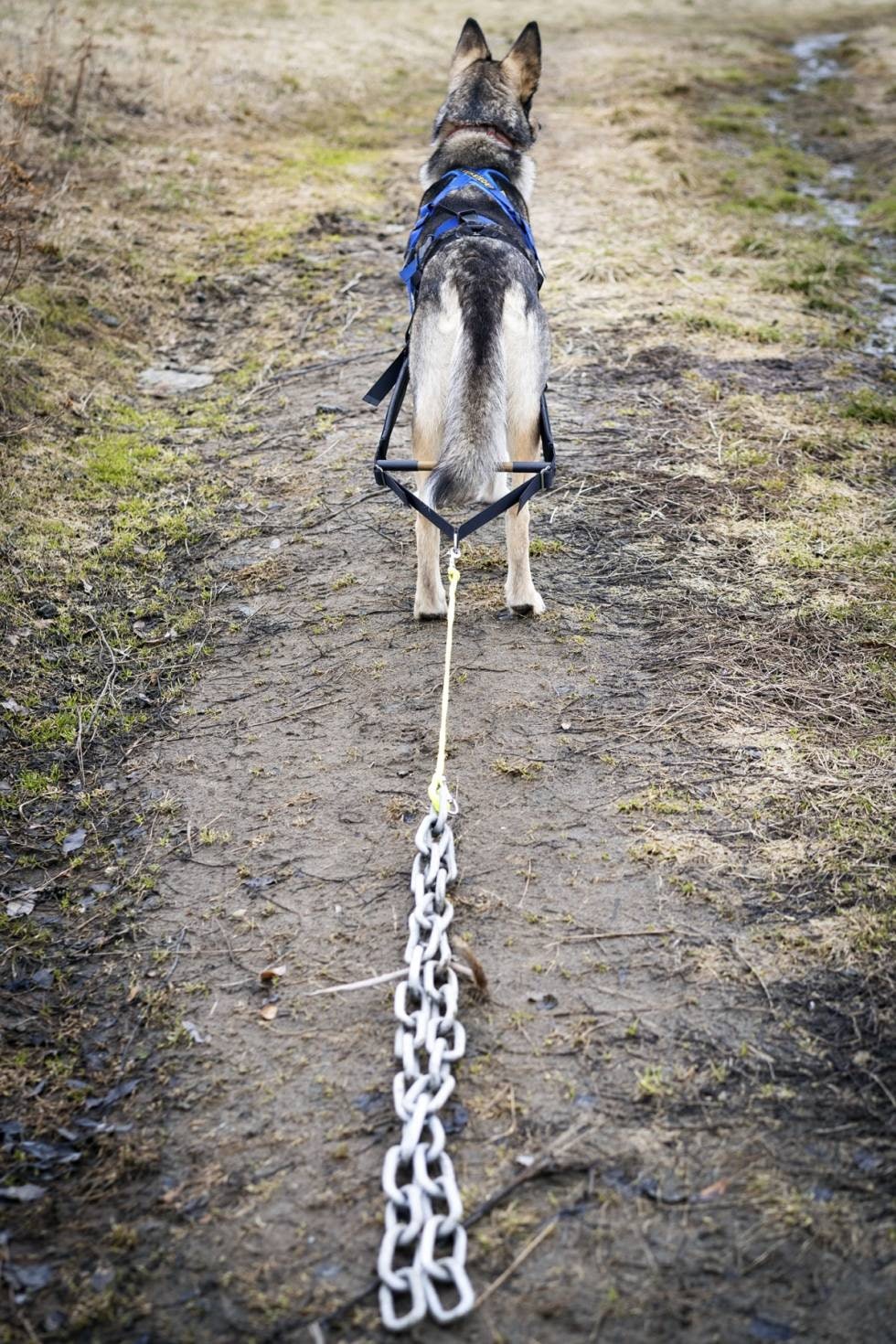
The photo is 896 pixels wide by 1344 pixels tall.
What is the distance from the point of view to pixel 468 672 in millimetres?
4578

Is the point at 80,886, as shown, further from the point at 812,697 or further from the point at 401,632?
the point at 812,697

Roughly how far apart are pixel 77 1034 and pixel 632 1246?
69.3 inches

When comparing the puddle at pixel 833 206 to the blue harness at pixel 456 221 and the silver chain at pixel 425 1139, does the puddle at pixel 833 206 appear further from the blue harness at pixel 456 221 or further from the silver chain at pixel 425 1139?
the silver chain at pixel 425 1139

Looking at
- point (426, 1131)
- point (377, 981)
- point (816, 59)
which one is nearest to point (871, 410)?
point (377, 981)

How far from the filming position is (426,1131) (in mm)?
2822

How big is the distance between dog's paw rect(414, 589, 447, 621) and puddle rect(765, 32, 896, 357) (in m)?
4.36

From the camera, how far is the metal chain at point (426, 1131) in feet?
7.74

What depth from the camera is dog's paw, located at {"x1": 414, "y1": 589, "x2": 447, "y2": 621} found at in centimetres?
482

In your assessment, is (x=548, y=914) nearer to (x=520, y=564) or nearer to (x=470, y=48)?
(x=520, y=564)

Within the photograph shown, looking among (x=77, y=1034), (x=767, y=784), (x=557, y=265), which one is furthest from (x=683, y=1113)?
(x=557, y=265)

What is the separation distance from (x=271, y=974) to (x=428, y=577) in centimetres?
208

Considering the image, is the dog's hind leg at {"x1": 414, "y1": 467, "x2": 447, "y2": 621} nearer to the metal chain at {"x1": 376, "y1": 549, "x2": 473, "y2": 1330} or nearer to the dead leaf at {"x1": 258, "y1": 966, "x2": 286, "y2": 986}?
the metal chain at {"x1": 376, "y1": 549, "x2": 473, "y2": 1330}

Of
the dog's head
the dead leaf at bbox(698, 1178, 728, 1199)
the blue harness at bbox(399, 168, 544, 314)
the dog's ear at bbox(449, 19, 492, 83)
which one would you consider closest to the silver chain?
the dead leaf at bbox(698, 1178, 728, 1199)

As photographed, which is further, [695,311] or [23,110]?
[23,110]
